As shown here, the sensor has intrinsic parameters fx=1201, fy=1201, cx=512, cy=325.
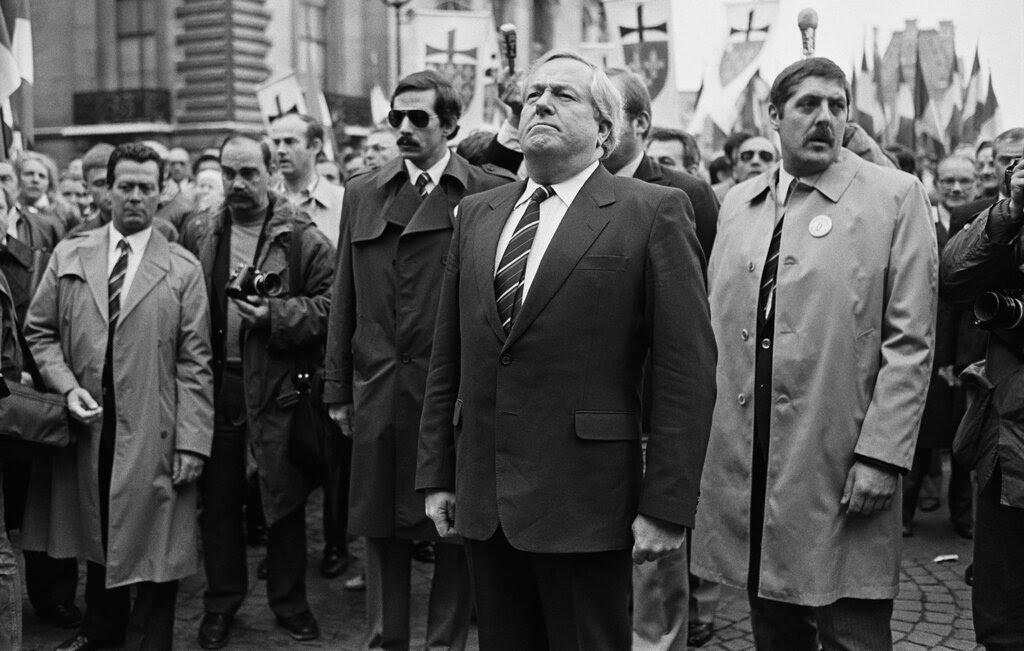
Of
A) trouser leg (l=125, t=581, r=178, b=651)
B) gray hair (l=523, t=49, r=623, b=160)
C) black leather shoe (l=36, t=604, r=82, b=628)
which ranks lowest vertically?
black leather shoe (l=36, t=604, r=82, b=628)

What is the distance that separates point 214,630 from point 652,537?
3.02 meters

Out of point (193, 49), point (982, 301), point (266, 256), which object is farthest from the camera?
point (193, 49)

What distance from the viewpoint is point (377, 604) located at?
4.73m

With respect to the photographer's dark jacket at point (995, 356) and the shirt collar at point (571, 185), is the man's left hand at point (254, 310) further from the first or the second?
the photographer's dark jacket at point (995, 356)

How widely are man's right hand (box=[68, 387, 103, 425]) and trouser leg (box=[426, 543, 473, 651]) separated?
59.8 inches

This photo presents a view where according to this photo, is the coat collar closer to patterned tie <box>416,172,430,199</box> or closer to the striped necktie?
patterned tie <box>416,172,430,199</box>

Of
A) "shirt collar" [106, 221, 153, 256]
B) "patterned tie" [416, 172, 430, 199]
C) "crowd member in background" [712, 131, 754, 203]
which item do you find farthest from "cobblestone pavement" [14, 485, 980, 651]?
"crowd member in background" [712, 131, 754, 203]

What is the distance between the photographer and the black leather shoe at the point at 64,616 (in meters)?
5.66

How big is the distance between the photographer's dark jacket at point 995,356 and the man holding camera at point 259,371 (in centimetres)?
273

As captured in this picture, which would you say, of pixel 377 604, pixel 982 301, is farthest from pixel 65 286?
pixel 982 301

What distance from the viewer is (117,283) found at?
509cm

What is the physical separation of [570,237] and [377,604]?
216 centimetres

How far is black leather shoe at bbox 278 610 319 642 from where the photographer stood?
17.9 feet

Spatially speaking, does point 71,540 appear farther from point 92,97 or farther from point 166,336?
point 92,97
